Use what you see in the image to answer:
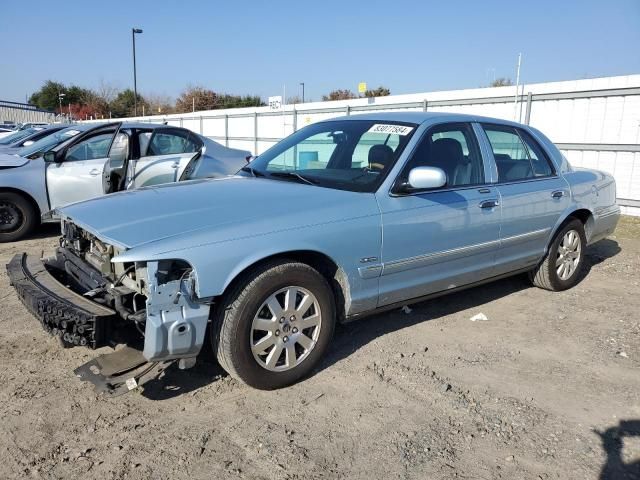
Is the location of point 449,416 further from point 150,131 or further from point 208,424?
point 150,131

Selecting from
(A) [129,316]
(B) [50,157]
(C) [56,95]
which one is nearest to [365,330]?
(A) [129,316]

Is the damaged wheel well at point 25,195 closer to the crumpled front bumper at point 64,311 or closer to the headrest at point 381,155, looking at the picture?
the crumpled front bumper at point 64,311

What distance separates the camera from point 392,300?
3.74 metres

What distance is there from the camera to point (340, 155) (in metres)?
4.23

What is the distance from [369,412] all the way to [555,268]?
9.85 feet

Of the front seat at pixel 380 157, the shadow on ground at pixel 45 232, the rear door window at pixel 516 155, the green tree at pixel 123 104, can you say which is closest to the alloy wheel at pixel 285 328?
the front seat at pixel 380 157

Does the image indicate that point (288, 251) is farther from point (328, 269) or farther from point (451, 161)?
point (451, 161)

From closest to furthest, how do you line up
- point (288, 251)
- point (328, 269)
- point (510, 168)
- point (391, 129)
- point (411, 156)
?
point (288, 251) → point (328, 269) → point (411, 156) → point (391, 129) → point (510, 168)

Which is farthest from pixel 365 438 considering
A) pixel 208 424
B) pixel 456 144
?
pixel 456 144

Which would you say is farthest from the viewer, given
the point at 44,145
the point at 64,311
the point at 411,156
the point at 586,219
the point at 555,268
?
the point at 44,145

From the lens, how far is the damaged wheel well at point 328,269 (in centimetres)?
321

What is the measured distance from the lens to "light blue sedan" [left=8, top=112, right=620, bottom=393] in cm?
283

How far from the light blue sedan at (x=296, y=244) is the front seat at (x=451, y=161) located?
1 cm

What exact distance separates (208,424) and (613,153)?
920 centimetres
